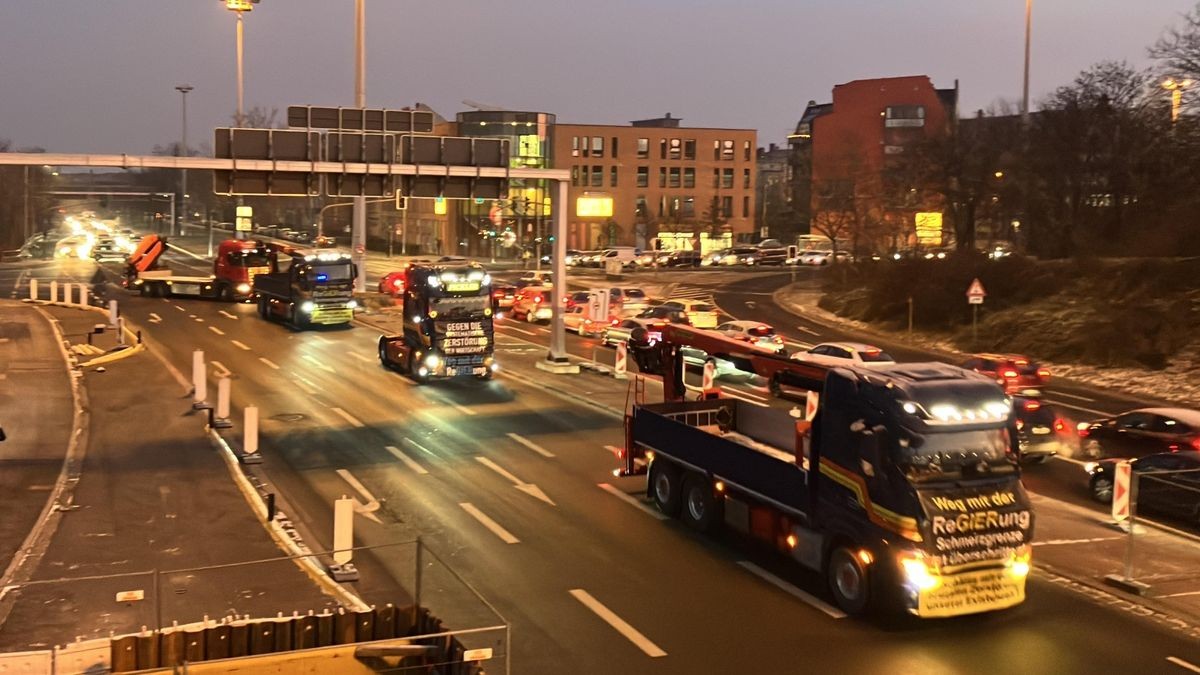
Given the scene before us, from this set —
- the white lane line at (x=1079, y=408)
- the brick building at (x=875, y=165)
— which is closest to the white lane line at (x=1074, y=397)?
the white lane line at (x=1079, y=408)

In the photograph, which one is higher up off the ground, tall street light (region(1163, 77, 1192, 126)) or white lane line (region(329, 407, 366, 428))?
tall street light (region(1163, 77, 1192, 126))

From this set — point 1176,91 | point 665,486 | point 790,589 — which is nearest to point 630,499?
point 665,486

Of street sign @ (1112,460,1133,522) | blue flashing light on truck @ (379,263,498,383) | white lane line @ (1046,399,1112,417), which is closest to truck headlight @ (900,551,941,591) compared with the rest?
street sign @ (1112,460,1133,522)

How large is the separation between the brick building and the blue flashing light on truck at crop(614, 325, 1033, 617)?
51.9 metres

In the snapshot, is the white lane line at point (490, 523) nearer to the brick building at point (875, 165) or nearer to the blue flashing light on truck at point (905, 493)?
the blue flashing light on truck at point (905, 493)

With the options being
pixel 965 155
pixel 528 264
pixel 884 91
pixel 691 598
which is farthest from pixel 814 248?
pixel 691 598

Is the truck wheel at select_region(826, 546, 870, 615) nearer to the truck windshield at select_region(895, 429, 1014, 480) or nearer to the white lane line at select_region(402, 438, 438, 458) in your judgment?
the truck windshield at select_region(895, 429, 1014, 480)

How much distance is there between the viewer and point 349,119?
3052 centimetres

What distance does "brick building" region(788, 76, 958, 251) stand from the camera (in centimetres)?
7444

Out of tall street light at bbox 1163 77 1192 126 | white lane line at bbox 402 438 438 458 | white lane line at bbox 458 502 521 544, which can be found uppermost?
tall street light at bbox 1163 77 1192 126

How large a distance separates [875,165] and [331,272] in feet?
210

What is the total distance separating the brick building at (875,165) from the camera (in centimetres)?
7444

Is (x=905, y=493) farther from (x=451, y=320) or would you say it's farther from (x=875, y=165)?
(x=875, y=165)

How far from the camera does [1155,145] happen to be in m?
53.9
